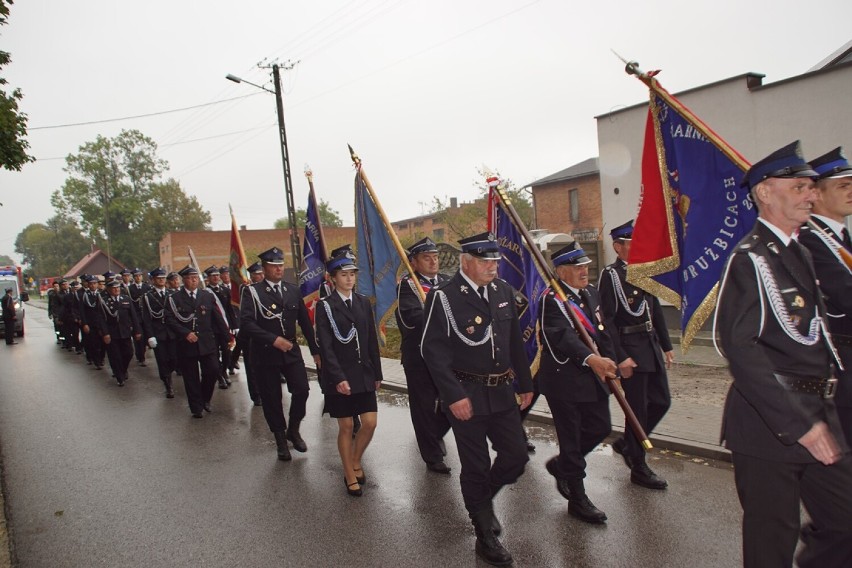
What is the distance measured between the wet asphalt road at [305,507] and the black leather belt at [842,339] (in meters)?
1.51

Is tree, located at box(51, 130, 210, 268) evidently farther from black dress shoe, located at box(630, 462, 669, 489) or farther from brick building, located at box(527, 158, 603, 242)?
black dress shoe, located at box(630, 462, 669, 489)

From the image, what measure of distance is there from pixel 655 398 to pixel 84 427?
288 inches

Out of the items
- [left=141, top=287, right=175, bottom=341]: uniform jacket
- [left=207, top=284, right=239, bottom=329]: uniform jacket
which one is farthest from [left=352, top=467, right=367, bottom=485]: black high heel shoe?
[left=207, top=284, right=239, bottom=329]: uniform jacket

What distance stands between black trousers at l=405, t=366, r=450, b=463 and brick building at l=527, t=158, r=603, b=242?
26.4 m

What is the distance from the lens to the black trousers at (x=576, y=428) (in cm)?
465

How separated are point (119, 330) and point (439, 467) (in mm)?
9233

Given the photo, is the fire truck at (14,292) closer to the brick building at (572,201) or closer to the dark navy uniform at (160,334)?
the dark navy uniform at (160,334)

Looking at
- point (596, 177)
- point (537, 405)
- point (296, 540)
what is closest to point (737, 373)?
point (296, 540)

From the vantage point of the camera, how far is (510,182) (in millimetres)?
33938

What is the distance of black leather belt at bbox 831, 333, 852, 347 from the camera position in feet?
10.4

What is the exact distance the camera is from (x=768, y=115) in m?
14.5

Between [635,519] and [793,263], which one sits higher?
[793,263]

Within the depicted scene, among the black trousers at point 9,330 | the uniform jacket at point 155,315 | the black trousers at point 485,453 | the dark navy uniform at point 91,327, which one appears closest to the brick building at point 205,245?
the black trousers at point 9,330

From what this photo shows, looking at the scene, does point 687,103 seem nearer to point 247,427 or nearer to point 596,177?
point 247,427
